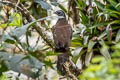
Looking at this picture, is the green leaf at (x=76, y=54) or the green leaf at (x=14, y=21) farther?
the green leaf at (x=76, y=54)

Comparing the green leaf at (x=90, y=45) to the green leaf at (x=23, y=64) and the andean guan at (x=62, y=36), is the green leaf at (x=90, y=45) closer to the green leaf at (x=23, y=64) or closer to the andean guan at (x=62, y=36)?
the andean guan at (x=62, y=36)

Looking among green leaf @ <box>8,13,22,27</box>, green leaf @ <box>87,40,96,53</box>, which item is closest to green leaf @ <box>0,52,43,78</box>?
green leaf @ <box>8,13,22,27</box>

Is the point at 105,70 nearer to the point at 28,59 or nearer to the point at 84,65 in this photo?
the point at 28,59

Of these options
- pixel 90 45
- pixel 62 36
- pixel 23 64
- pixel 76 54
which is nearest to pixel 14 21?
pixel 62 36

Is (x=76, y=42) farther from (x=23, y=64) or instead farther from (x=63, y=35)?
(x=23, y=64)

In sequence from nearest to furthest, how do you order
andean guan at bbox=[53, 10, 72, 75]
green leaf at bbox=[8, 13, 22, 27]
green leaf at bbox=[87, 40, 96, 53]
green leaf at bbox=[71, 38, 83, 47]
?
1. green leaf at bbox=[8, 13, 22, 27]
2. andean guan at bbox=[53, 10, 72, 75]
3. green leaf at bbox=[87, 40, 96, 53]
4. green leaf at bbox=[71, 38, 83, 47]

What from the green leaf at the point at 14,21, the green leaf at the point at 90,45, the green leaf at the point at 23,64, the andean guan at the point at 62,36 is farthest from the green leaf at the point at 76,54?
the green leaf at the point at 23,64

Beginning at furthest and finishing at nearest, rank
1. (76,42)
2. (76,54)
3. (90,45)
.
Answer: (76,42) < (90,45) < (76,54)

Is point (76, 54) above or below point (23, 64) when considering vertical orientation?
above

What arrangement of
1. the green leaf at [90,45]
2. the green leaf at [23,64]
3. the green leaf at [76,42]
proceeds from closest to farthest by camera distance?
the green leaf at [23,64] < the green leaf at [90,45] < the green leaf at [76,42]

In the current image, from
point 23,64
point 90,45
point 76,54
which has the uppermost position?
point 90,45

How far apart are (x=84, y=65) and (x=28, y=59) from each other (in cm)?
242

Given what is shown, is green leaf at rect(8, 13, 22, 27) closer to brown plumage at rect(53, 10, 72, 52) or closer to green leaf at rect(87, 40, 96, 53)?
brown plumage at rect(53, 10, 72, 52)

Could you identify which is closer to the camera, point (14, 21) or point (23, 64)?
point (23, 64)
